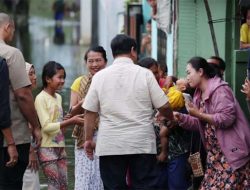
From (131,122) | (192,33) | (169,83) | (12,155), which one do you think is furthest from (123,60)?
(192,33)

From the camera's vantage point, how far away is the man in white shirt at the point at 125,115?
7.27 metres

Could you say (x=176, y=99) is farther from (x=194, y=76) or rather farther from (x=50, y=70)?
(x=50, y=70)

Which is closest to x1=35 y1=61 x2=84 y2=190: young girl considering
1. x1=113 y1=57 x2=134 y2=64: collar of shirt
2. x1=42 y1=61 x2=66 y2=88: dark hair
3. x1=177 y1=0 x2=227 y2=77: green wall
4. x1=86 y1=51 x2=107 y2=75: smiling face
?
x1=42 y1=61 x2=66 y2=88: dark hair

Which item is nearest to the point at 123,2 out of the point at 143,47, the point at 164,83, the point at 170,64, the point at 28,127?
the point at 143,47

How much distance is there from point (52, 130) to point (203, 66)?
5.12 ft

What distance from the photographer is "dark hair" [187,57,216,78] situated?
7777 millimetres

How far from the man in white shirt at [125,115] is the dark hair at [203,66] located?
1.95 ft

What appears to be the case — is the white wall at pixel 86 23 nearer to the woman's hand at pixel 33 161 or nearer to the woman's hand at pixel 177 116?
the woman's hand at pixel 33 161

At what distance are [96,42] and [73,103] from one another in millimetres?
23864

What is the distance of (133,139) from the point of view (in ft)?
23.8

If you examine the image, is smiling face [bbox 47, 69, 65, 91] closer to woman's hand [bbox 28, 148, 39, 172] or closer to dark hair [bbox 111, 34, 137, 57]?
woman's hand [bbox 28, 148, 39, 172]

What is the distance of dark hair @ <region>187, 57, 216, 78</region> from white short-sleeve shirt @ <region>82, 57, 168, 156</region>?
0.61 m

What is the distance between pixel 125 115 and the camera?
7.27 m

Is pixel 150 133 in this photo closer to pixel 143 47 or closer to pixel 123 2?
pixel 143 47
